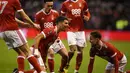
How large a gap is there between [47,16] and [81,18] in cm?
162

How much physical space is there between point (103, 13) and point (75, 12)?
52.4ft

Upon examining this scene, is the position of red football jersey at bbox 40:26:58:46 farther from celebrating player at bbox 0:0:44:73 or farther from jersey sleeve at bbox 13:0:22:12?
jersey sleeve at bbox 13:0:22:12

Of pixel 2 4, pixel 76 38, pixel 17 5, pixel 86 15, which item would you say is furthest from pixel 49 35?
pixel 86 15

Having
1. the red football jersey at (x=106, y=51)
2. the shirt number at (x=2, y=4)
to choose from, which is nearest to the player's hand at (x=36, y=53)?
the shirt number at (x=2, y=4)

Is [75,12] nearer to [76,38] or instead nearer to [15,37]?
[76,38]

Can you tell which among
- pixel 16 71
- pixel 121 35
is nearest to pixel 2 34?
pixel 16 71

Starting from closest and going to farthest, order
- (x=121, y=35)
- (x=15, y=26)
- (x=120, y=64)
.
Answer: (x=15, y=26), (x=120, y=64), (x=121, y=35)

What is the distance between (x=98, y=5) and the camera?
3128cm

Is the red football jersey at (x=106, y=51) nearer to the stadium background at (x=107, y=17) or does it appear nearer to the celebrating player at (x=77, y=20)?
the celebrating player at (x=77, y=20)

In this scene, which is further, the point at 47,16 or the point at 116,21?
the point at 116,21

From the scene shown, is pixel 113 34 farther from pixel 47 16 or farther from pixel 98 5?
pixel 47 16

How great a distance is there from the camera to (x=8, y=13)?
1148cm

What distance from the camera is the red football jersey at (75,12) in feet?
49.1

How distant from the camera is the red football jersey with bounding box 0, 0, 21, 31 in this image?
11461mm
